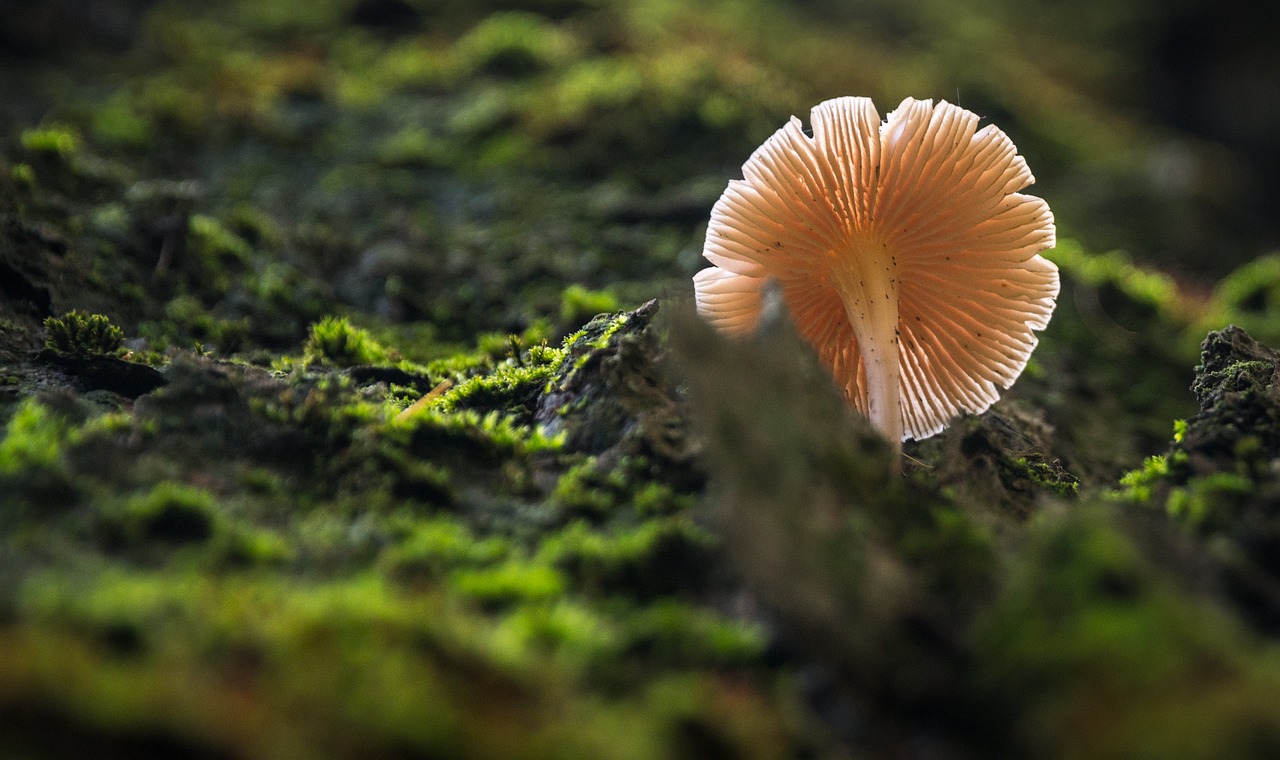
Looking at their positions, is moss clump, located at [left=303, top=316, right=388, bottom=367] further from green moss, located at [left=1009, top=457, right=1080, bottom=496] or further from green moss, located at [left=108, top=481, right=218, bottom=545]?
green moss, located at [left=1009, top=457, right=1080, bottom=496]

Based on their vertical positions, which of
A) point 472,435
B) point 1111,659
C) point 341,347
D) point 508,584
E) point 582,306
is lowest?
point 1111,659

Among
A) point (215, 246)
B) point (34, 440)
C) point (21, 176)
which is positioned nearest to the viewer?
point (34, 440)

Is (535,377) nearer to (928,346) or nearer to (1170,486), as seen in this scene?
(928,346)

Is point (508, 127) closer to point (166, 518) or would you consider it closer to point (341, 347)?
point (341, 347)

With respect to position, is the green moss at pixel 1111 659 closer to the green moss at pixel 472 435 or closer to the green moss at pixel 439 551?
the green moss at pixel 439 551

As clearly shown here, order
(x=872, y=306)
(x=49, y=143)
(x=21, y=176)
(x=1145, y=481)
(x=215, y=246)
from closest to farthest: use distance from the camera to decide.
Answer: (x=1145, y=481) < (x=872, y=306) < (x=21, y=176) < (x=215, y=246) < (x=49, y=143)

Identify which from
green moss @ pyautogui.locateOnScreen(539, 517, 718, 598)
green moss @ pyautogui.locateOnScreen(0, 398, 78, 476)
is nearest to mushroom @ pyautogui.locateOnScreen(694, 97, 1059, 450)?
green moss @ pyautogui.locateOnScreen(539, 517, 718, 598)

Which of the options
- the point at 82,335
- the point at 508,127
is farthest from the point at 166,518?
the point at 508,127
